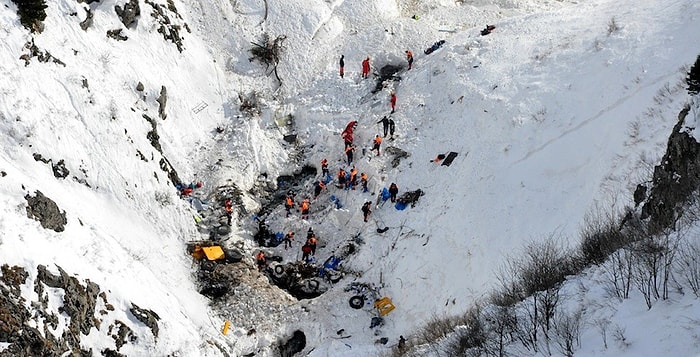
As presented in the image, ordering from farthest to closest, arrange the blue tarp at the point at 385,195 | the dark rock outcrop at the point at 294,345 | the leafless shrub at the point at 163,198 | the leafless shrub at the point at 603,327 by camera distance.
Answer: the blue tarp at the point at 385,195 → the leafless shrub at the point at 163,198 → the dark rock outcrop at the point at 294,345 → the leafless shrub at the point at 603,327

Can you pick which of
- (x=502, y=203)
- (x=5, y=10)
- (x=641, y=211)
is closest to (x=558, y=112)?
(x=502, y=203)

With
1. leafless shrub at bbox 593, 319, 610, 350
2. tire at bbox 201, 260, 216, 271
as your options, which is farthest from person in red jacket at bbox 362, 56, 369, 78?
leafless shrub at bbox 593, 319, 610, 350

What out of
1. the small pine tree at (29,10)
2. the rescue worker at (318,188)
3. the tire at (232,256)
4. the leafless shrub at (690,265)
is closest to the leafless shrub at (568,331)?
the leafless shrub at (690,265)

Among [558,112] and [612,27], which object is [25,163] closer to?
[558,112]

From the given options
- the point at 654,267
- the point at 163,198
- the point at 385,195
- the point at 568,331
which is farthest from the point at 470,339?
the point at 163,198

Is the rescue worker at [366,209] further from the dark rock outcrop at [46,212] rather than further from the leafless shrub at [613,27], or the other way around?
the leafless shrub at [613,27]

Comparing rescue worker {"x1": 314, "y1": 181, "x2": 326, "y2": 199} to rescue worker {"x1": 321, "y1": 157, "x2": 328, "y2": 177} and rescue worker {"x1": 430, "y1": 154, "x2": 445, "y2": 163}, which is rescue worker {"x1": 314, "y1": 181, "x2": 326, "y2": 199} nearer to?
rescue worker {"x1": 321, "y1": 157, "x2": 328, "y2": 177}
